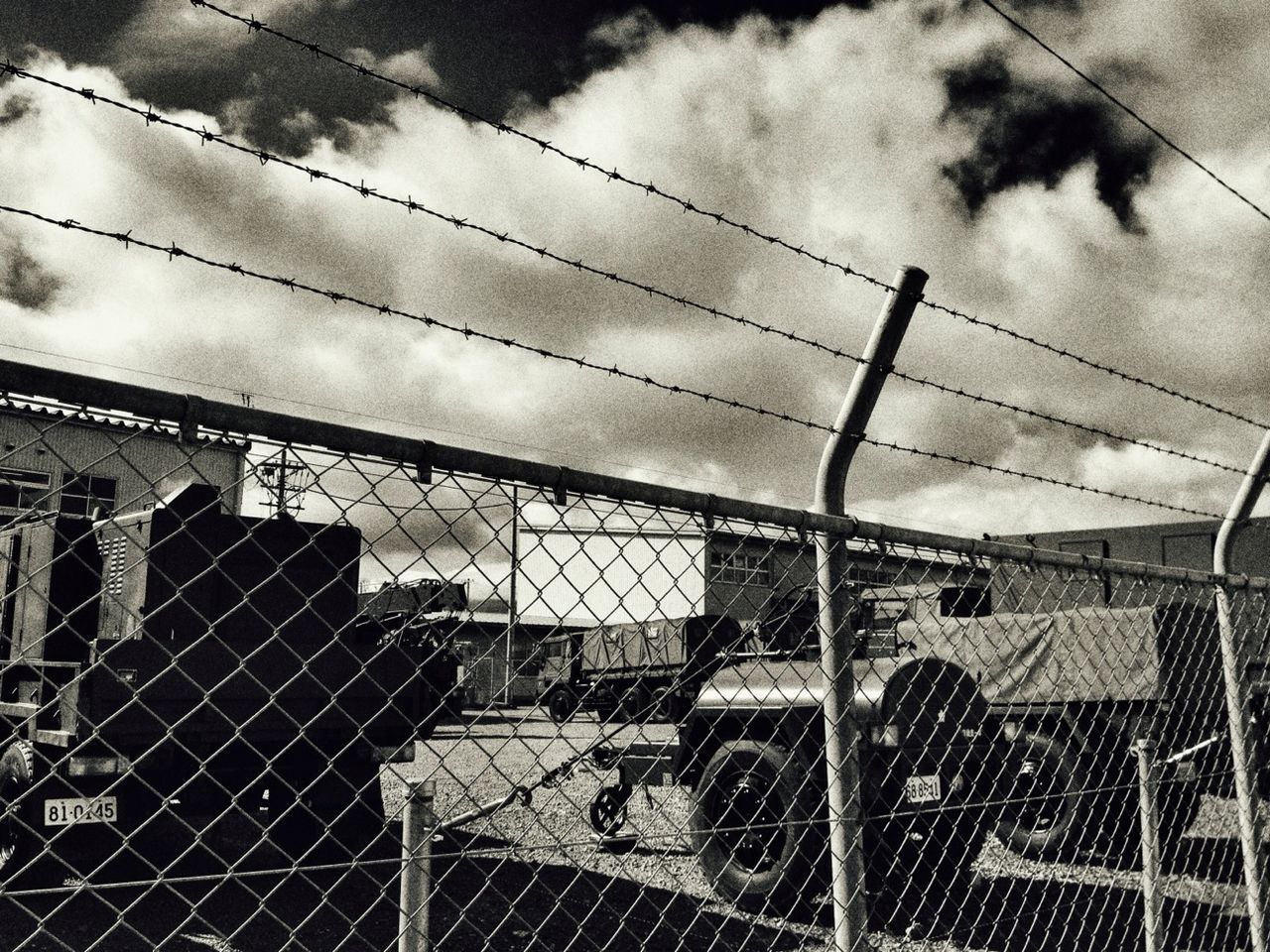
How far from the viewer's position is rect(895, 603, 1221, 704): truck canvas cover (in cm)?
697

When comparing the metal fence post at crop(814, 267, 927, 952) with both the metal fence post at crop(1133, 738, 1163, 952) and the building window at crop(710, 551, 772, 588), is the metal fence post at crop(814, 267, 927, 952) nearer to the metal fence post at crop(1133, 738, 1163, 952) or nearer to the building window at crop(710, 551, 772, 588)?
the building window at crop(710, 551, 772, 588)

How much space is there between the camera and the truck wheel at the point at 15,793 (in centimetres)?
592

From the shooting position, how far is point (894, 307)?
2.60 metres

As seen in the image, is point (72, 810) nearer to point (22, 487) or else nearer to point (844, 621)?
point (22, 487)

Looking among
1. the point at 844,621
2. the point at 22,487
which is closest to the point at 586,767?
the point at 844,621

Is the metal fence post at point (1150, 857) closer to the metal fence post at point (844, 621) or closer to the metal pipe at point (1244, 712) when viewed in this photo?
the metal pipe at point (1244, 712)

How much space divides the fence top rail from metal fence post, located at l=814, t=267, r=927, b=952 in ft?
0.34

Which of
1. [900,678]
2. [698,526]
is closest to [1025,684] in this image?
[900,678]

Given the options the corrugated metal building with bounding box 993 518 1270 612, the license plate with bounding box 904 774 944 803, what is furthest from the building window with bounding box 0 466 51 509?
the corrugated metal building with bounding box 993 518 1270 612

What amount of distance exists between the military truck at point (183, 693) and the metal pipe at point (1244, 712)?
→ 3.96 m

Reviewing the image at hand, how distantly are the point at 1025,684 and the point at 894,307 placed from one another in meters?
5.98

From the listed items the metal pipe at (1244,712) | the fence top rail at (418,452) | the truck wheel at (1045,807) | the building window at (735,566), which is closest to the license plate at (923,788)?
the metal pipe at (1244,712)

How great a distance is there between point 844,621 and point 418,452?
1158 millimetres

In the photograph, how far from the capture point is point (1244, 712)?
3.59 m
